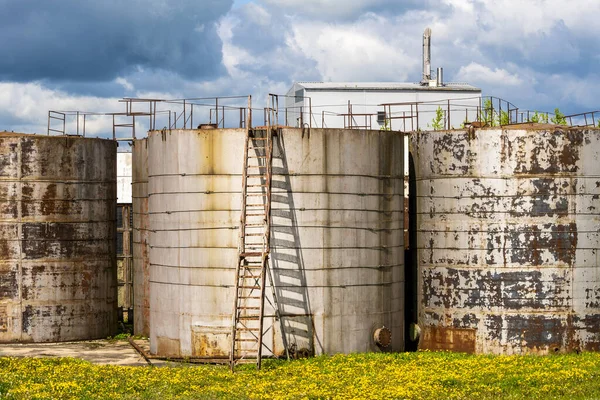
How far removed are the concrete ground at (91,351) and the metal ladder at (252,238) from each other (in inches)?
133

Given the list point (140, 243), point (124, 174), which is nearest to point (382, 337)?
point (140, 243)

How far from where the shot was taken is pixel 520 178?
31.3m

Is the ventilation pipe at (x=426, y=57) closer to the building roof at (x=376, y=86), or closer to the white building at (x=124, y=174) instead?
the building roof at (x=376, y=86)

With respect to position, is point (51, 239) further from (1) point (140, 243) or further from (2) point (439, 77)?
(2) point (439, 77)

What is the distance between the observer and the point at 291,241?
29719 millimetres

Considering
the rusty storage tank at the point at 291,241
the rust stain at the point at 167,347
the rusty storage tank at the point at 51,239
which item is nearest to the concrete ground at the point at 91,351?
the rust stain at the point at 167,347

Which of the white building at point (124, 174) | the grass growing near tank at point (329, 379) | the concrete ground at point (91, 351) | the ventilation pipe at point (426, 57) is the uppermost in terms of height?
the ventilation pipe at point (426, 57)

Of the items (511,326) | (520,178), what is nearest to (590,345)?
(511,326)

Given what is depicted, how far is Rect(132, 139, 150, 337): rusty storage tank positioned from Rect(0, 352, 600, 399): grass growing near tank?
6660mm

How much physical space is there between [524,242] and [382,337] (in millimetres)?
5971

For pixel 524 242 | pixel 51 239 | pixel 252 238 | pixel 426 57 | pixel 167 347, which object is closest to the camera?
pixel 252 238

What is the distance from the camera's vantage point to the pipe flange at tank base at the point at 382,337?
100 ft

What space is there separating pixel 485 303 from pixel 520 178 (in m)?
4.54

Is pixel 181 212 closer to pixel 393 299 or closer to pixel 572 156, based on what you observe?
pixel 393 299
